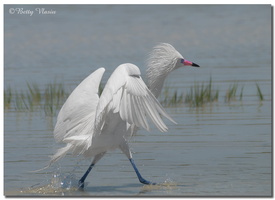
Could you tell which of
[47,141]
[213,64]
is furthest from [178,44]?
[47,141]

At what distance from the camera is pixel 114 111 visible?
711 centimetres

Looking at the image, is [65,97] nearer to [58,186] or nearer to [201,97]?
[201,97]

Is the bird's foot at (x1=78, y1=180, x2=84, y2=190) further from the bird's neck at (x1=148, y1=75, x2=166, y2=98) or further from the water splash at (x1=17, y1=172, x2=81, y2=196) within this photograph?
the bird's neck at (x1=148, y1=75, x2=166, y2=98)

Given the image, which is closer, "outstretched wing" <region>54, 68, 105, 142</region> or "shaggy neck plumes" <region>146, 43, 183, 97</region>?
"outstretched wing" <region>54, 68, 105, 142</region>

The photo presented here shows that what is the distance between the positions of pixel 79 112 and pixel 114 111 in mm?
1377

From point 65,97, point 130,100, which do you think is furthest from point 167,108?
Result: point 130,100

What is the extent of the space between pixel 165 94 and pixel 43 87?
8.62ft

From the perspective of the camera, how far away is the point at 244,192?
7.46 meters

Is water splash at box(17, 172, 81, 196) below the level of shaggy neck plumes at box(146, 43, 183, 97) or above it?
below

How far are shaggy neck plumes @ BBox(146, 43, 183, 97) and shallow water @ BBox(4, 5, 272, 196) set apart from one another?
0.94 m

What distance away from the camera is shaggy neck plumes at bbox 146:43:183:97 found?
28.7 ft

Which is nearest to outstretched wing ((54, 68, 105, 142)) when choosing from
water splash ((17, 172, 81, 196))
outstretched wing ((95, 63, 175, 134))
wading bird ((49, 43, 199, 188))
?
wading bird ((49, 43, 199, 188))

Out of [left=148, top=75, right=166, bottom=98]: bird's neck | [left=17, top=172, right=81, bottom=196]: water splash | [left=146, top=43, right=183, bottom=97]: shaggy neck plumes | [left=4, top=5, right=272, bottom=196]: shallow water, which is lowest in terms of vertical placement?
[left=17, top=172, right=81, bottom=196]: water splash

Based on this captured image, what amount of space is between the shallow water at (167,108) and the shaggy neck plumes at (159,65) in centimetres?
94
